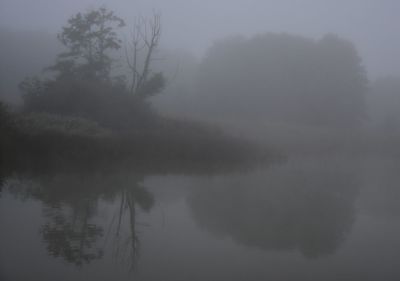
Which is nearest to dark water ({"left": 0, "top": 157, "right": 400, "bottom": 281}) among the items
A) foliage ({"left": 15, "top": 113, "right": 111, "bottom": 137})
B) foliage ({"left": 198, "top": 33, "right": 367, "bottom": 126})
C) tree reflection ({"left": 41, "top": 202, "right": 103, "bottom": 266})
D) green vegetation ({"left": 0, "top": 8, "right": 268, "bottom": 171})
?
tree reflection ({"left": 41, "top": 202, "right": 103, "bottom": 266})

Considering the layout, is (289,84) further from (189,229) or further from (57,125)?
(189,229)

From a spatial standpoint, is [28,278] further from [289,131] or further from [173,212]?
[289,131]

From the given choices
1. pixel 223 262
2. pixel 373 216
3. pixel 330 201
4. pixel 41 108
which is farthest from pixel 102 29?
pixel 223 262

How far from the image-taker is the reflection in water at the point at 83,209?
761 cm

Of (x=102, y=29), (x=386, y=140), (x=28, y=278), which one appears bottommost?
(x=28, y=278)

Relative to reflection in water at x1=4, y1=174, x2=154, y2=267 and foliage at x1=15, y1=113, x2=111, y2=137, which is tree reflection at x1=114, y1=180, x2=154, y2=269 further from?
foliage at x1=15, y1=113, x2=111, y2=137

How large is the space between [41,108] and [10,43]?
29.0m

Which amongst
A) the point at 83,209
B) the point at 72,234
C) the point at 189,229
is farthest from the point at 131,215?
the point at 72,234

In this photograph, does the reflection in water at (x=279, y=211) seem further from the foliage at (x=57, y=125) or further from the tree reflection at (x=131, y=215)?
the foliage at (x=57, y=125)

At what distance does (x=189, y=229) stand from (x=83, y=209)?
2594 mm

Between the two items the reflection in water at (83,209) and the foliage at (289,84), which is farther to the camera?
the foliage at (289,84)

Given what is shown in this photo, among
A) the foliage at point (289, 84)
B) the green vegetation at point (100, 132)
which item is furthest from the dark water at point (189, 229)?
the foliage at point (289, 84)

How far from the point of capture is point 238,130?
2853cm

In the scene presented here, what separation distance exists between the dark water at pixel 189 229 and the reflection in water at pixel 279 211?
3 cm
